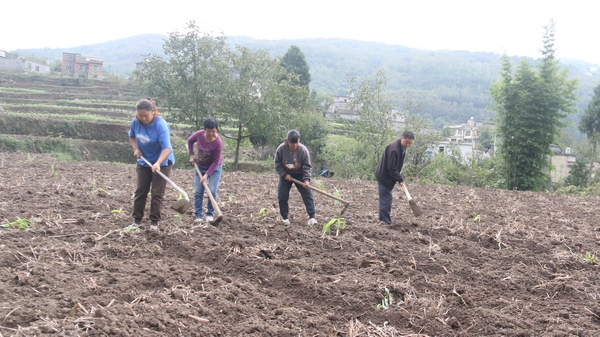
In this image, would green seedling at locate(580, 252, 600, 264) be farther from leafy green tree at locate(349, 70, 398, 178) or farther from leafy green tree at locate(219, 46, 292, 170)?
leafy green tree at locate(219, 46, 292, 170)

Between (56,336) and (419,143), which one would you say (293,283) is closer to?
(56,336)

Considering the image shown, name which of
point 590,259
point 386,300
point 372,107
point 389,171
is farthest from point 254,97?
point 386,300

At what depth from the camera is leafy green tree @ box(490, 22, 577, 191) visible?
22.1 m

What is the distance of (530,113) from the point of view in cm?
2223

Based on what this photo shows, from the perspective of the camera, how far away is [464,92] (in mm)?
117750

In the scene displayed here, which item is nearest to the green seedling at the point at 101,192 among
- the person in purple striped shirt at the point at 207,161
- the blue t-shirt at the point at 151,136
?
the person in purple striped shirt at the point at 207,161

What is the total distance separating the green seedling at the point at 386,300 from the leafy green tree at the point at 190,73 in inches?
844

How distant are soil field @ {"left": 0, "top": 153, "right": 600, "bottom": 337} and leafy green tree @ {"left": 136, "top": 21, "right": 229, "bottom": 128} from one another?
1799cm

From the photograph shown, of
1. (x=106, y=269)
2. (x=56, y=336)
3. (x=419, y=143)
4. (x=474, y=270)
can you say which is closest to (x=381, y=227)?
(x=474, y=270)

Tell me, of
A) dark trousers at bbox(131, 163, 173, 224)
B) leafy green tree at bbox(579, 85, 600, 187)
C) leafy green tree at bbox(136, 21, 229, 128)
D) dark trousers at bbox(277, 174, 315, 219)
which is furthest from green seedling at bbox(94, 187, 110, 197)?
leafy green tree at bbox(579, 85, 600, 187)

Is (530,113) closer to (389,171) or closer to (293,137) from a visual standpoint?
(389,171)

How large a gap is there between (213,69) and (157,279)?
22.1 metres

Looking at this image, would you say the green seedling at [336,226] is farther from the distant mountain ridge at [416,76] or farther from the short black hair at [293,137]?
the distant mountain ridge at [416,76]

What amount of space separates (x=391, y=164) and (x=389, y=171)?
13cm
